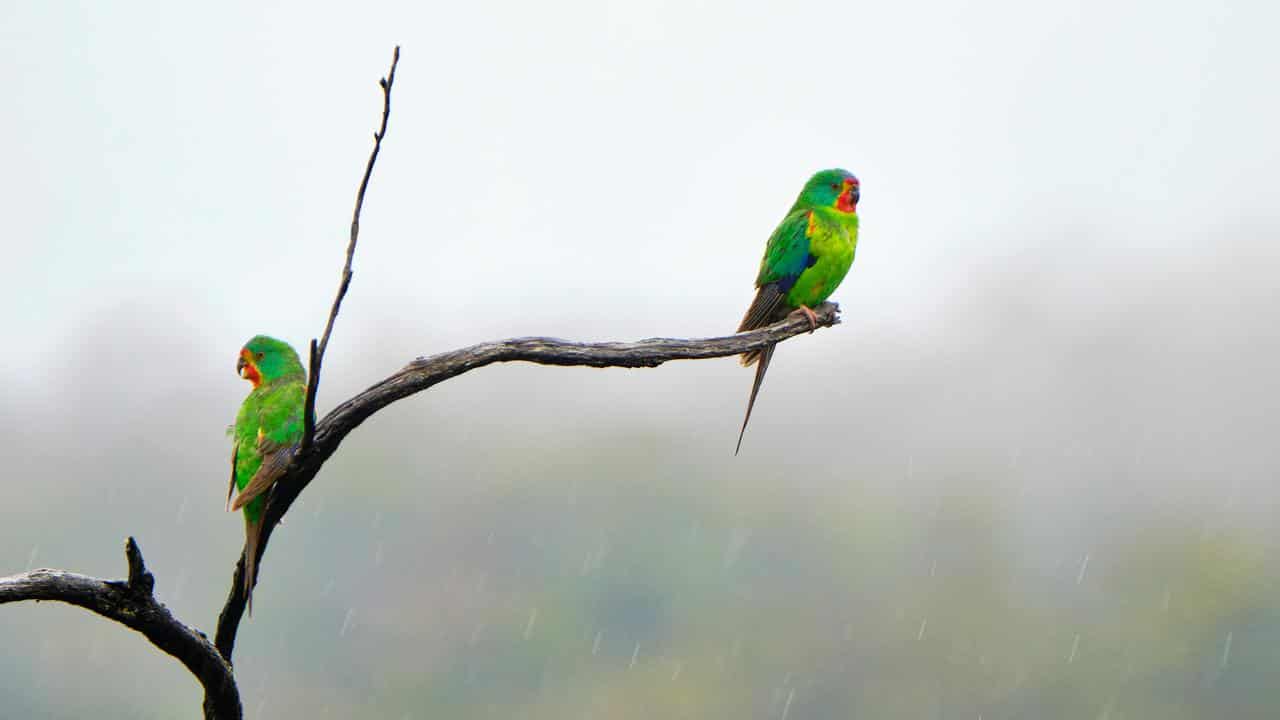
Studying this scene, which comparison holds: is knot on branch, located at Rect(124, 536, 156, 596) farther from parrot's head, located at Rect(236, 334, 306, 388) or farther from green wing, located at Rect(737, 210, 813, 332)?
green wing, located at Rect(737, 210, 813, 332)

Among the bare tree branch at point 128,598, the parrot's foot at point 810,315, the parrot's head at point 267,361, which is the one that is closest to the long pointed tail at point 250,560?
the bare tree branch at point 128,598

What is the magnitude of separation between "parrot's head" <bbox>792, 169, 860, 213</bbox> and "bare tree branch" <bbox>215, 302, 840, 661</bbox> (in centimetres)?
239

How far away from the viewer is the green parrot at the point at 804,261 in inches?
274

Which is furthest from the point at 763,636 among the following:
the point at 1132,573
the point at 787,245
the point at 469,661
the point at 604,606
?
the point at 787,245

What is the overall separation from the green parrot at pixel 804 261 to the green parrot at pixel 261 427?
8.80 ft

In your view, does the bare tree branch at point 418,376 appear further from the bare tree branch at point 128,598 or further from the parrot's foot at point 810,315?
the parrot's foot at point 810,315

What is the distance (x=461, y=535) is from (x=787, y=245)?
347 ft

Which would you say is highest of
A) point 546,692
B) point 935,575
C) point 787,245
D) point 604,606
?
point 787,245

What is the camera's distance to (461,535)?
110m

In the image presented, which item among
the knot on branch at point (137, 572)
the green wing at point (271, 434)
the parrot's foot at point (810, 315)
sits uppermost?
the parrot's foot at point (810, 315)

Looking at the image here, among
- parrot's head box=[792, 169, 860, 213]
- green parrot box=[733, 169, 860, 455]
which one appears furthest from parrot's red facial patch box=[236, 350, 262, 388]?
parrot's head box=[792, 169, 860, 213]

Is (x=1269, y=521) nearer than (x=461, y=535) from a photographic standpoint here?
Yes

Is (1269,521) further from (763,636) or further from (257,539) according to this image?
(257,539)

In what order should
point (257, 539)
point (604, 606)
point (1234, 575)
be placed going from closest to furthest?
point (257, 539), point (1234, 575), point (604, 606)
